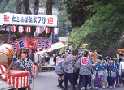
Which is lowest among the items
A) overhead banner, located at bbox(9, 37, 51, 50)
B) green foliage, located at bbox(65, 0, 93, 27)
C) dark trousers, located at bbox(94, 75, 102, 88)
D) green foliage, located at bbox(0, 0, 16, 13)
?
dark trousers, located at bbox(94, 75, 102, 88)

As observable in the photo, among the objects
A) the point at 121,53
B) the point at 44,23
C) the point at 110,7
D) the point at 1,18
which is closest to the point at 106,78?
the point at 121,53

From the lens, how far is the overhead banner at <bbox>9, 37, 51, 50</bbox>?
56.7 feet

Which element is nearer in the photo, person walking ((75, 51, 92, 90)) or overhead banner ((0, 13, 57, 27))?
person walking ((75, 51, 92, 90))

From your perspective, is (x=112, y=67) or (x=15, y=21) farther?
(x=15, y=21)

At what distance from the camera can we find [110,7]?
2314 cm

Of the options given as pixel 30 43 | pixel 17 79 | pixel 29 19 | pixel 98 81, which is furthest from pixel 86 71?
pixel 30 43

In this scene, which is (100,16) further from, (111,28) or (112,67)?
(112,67)

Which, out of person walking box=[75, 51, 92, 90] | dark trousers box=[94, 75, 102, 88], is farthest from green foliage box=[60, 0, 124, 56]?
person walking box=[75, 51, 92, 90]

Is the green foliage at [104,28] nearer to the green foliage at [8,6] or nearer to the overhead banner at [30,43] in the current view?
the overhead banner at [30,43]

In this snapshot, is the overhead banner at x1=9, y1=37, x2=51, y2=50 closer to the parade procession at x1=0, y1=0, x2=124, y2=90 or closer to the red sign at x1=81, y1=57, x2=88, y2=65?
the parade procession at x1=0, y1=0, x2=124, y2=90

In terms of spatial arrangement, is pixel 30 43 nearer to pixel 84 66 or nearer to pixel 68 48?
pixel 84 66

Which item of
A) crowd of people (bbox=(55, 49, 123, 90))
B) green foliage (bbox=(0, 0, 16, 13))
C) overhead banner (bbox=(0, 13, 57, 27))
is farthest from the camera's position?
green foliage (bbox=(0, 0, 16, 13))

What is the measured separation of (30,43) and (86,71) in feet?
22.2

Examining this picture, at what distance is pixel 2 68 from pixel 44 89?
536cm
